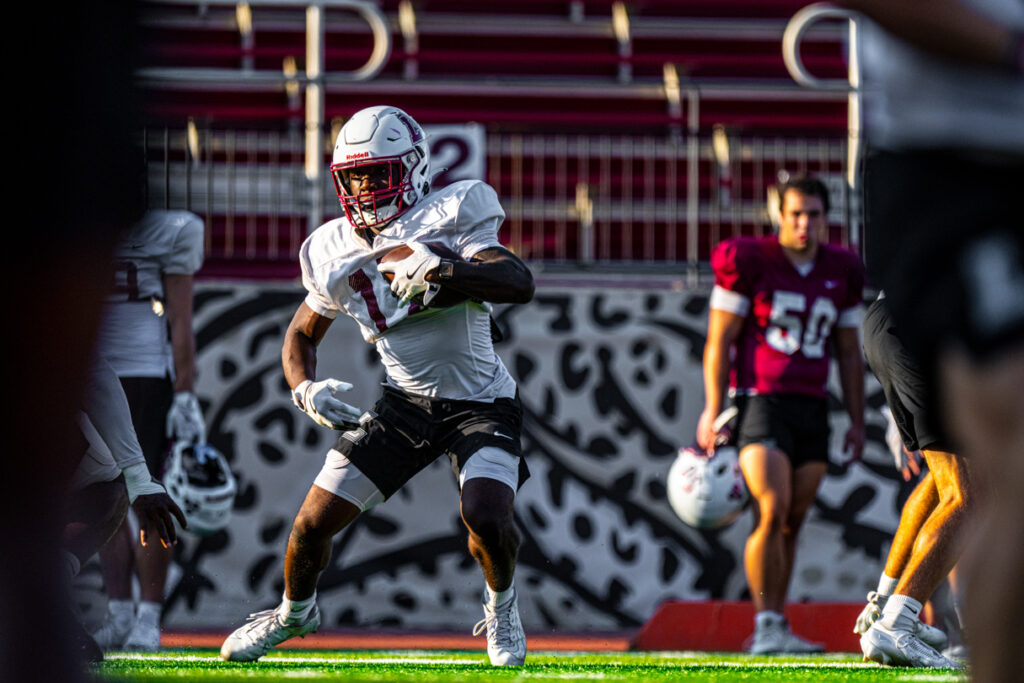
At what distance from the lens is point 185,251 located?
19.6 feet

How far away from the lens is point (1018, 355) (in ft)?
5.09

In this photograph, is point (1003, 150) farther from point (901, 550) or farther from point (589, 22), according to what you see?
point (589, 22)

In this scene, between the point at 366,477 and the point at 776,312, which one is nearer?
the point at 366,477

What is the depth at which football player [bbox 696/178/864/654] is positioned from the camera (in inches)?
234

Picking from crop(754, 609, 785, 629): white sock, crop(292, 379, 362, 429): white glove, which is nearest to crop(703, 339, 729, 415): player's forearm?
crop(754, 609, 785, 629): white sock

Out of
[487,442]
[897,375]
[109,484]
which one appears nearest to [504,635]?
[487,442]

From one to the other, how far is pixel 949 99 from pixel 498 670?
114 inches

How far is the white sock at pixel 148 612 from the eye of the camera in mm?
5876

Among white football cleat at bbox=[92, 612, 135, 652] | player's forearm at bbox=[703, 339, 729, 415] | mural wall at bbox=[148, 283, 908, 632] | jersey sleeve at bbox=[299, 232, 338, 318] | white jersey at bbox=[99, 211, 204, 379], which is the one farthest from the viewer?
mural wall at bbox=[148, 283, 908, 632]

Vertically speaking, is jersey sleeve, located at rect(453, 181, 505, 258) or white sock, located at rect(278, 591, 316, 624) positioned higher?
jersey sleeve, located at rect(453, 181, 505, 258)

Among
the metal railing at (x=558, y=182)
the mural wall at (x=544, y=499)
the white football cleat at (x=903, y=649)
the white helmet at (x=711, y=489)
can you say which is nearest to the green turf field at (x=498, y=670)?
the white football cleat at (x=903, y=649)

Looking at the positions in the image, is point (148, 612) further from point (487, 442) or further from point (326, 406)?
point (487, 442)

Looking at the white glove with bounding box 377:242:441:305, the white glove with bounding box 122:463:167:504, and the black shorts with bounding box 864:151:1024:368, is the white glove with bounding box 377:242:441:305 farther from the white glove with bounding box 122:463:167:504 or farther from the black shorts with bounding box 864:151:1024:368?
the black shorts with bounding box 864:151:1024:368

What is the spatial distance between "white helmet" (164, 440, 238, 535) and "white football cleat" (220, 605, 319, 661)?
4.38 ft
